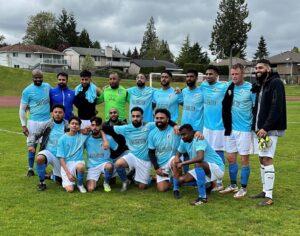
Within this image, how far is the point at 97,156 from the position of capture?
7598 millimetres

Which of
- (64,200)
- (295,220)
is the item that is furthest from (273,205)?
(64,200)

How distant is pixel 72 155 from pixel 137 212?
2066 millimetres

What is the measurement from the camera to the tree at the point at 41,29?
103250mm

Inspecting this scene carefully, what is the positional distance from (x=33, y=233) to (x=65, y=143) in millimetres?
2545

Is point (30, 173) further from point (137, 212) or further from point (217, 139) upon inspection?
point (217, 139)

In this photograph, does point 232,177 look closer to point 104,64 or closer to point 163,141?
point 163,141

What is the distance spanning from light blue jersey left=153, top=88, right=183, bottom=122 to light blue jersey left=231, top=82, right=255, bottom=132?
4.57 ft

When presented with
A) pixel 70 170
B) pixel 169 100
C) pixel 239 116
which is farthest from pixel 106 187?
pixel 239 116

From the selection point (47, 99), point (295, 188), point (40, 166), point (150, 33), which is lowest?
point (295, 188)

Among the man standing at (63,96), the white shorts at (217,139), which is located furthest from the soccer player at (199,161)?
the man standing at (63,96)

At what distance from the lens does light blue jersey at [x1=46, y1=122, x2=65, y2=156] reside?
7.74 meters

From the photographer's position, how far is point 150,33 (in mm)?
114625

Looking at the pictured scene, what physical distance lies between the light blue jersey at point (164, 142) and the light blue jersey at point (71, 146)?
129cm

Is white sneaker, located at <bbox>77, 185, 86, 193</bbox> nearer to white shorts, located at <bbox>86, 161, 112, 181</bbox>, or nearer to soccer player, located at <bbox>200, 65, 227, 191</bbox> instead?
white shorts, located at <bbox>86, 161, 112, 181</bbox>
